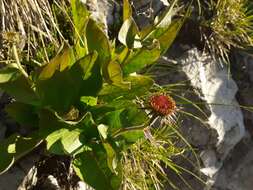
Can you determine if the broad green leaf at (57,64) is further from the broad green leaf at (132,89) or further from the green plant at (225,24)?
the green plant at (225,24)

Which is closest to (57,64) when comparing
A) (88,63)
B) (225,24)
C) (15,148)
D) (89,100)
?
(88,63)

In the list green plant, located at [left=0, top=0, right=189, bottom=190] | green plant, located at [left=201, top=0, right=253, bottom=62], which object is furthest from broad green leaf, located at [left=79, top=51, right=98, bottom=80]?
green plant, located at [left=201, top=0, right=253, bottom=62]

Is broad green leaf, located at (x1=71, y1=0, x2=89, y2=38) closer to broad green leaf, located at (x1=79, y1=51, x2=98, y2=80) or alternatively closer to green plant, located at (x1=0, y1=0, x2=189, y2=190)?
green plant, located at (x1=0, y1=0, x2=189, y2=190)

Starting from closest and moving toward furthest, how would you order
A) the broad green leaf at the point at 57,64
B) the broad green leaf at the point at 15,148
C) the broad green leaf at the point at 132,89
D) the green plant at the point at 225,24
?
the broad green leaf at the point at 57,64, the broad green leaf at the point at 15,148, the broad green leaf at the point at 132,89, the green plant at the point at 225,24

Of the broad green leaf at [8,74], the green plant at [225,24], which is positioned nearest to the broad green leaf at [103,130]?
the broad green leaf at [8,74]

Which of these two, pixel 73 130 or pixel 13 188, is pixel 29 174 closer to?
pixel 13 188

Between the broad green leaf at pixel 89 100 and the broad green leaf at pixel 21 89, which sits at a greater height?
the broad green leaf at pixel 21 89

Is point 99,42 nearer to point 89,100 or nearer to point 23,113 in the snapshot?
point 89,100

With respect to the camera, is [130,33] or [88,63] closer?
[88,63]
